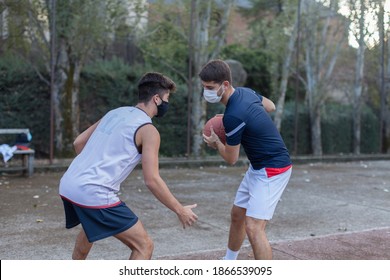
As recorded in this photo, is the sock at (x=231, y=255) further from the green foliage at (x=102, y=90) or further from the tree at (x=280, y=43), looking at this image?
the tree at (x=280, y=43)

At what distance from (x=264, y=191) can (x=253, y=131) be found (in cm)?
49

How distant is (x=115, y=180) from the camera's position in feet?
12.3

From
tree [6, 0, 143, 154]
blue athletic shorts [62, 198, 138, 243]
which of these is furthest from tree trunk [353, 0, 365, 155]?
blue athletic shorts [62, 198, 138, 243]

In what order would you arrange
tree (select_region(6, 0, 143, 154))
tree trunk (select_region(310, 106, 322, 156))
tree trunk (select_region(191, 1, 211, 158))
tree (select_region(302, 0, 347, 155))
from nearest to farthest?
tree (select_region(6, 0, 143, 154)) → tree trunk (select_region(191, 1, 211, 158)) → tree (select_region(302, 0, 347, 155)) → tree trunk (select_region(310, 106, 322, 156))

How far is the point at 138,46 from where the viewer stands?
626 inches

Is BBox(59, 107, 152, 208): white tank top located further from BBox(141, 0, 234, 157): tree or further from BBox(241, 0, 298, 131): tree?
BBox(241, 0, 298, 131): tree

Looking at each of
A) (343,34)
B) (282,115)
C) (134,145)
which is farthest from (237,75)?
(134,145)

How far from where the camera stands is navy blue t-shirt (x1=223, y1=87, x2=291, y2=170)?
14.5 feet

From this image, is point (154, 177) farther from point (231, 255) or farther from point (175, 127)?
point (175, 127)

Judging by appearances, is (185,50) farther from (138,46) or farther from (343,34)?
(343,34)

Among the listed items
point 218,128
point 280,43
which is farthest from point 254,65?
point 218,128

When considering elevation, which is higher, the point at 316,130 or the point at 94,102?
the point at 94,102

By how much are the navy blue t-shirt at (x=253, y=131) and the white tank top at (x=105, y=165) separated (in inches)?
34.8

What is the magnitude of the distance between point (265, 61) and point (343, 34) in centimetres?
370
